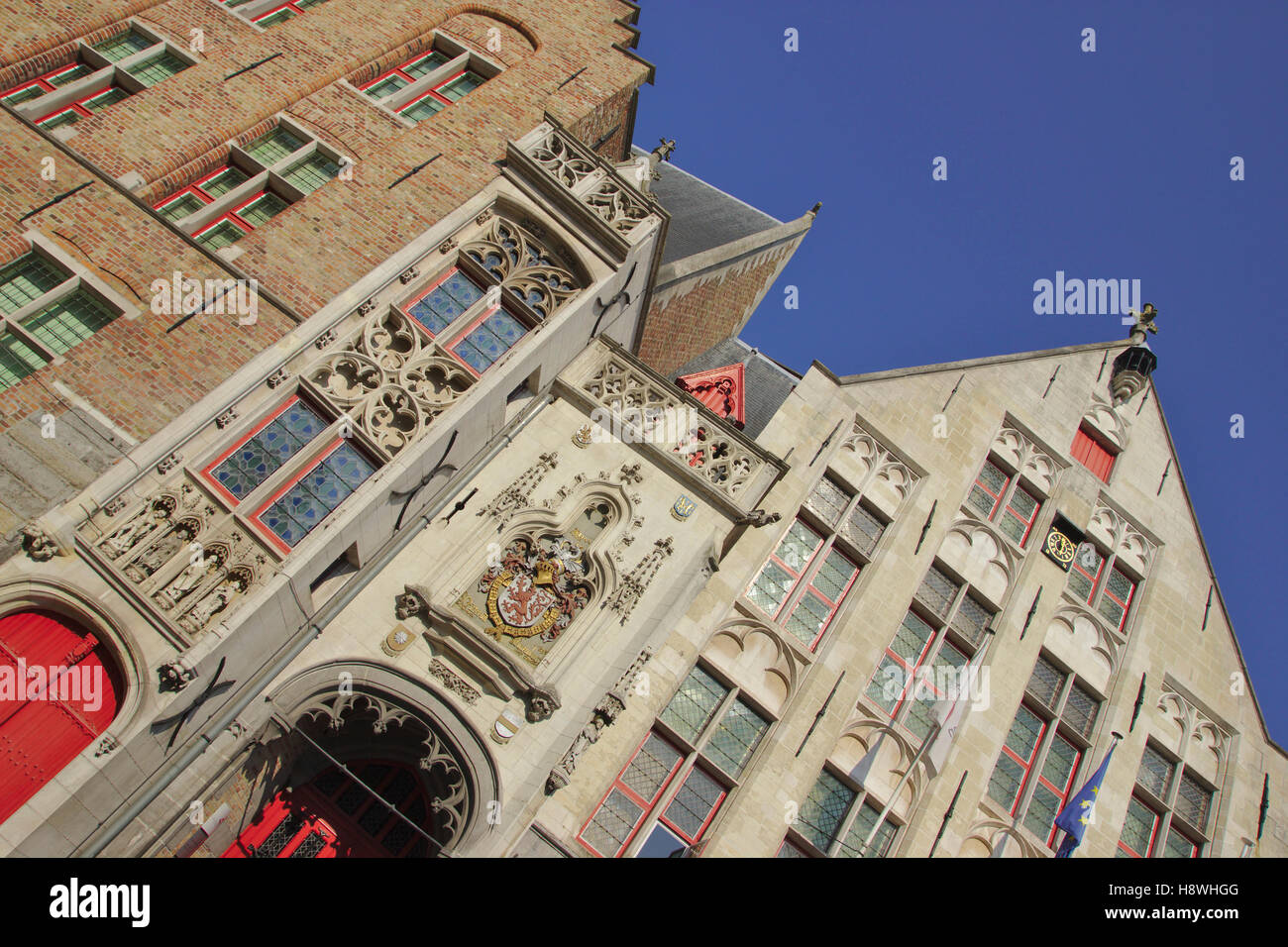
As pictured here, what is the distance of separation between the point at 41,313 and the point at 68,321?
31 centimetres

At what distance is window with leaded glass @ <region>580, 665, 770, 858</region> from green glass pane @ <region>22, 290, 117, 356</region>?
838 cm

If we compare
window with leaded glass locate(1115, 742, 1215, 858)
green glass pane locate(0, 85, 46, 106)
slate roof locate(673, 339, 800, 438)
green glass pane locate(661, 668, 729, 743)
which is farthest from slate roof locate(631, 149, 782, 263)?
window with leaded glass locate(1115, 742, 1215, 858)

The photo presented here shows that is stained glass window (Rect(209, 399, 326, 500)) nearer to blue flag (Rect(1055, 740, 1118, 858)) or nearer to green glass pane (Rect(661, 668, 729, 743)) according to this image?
green glass pane (Rect(661, 668, 729, 743))

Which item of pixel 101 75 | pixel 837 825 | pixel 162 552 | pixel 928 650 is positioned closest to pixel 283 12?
pixel 101 75

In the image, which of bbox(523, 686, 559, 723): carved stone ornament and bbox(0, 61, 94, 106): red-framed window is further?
bbox(0, 61, 94, 106): red-framed window

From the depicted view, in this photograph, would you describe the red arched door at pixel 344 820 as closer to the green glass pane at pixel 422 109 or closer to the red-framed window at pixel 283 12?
the green glass pane at pixel 422 109

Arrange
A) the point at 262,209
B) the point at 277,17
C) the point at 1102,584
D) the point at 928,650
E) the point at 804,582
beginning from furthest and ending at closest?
1. the point at 1102,584
2. the point at 277,17
3. the point at 928,650
4. the point at 804,582
5. the point at 262,209

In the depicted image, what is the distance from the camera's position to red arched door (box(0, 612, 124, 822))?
8.59 metres

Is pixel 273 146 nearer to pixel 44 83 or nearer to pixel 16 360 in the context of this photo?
pixel 44 83

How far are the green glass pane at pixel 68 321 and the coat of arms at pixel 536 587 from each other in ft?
18.2

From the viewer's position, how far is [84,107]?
14281mm
